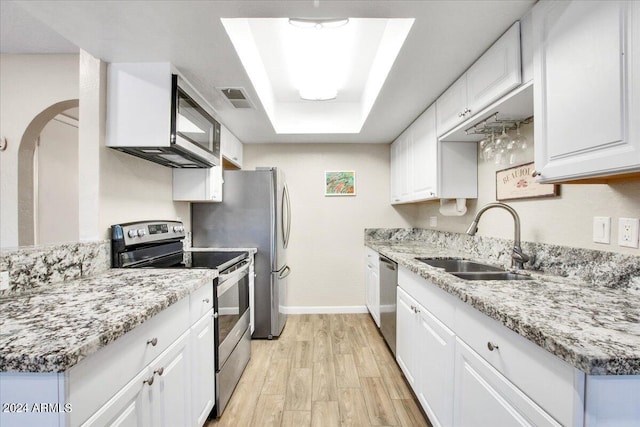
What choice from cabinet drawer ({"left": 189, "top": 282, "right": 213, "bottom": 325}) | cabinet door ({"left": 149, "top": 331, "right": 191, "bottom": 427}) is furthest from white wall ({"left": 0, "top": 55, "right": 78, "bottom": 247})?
cabinet door ({"left": 149, "top": 331, "right": 191, "bottom": 427})

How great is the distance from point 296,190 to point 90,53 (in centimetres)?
227

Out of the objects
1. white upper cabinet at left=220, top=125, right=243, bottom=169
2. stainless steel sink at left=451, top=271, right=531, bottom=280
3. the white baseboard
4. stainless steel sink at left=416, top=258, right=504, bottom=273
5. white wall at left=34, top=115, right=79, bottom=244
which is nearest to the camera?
stainless steel sink at left=451, top=271, right=531, bottom=280

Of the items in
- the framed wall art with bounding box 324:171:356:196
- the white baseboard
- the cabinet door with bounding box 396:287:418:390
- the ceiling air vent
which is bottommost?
the white baseboard

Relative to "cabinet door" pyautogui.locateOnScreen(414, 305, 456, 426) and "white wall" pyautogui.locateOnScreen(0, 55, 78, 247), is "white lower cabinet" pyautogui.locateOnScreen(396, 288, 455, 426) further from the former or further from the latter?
"white wall" pyautogui.locateOnScreen(0, 55, 78, 247)

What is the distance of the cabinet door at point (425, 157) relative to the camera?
219 cm

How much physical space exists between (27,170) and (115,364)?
246 centimetres

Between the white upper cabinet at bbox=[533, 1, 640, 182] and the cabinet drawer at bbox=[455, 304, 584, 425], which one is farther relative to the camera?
the white upper cabinet at bbox=[533, 1, 640, 182]

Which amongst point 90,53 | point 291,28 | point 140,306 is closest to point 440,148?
point 291,28

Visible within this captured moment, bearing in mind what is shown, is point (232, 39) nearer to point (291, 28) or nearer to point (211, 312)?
point (291, 28)

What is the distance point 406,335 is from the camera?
191 centimetres

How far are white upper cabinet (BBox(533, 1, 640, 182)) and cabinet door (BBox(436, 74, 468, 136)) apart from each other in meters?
0.56

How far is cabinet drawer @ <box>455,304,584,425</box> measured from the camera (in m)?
0.66

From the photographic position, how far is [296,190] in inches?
138

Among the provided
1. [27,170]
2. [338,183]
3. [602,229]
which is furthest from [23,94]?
[602,229]
